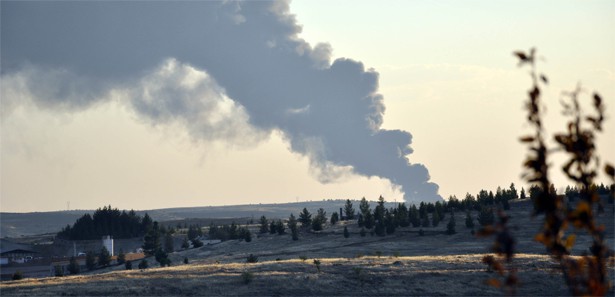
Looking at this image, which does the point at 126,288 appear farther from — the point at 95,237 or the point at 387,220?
the point at 95,237

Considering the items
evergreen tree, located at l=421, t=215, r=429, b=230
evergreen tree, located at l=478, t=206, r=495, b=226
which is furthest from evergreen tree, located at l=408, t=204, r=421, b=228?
evergreen tree, located at l=478, t=206, r=495, b=226

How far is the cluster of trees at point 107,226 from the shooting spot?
133625 millimetres

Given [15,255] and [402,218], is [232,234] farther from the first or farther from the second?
[15,255]

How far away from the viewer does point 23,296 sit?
5694 centimetres

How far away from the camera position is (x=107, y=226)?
13550cm

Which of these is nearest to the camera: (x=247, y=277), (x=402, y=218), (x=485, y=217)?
(x=247, y=277)

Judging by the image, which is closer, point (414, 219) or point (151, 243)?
point (151, 243)

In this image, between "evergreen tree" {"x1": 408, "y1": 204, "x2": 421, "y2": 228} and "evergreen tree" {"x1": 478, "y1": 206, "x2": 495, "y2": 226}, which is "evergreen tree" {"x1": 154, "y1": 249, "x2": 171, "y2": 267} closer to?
"evergreen tree" {"x1": 408, "y1": 204, "x2": 421, "y2": 228}

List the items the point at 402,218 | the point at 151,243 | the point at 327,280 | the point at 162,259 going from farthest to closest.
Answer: the point at 402,218 → the point at 151,243 → the point at 162,259 → the point at 327,280

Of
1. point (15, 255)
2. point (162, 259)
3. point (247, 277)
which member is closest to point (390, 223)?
point (162, 259)

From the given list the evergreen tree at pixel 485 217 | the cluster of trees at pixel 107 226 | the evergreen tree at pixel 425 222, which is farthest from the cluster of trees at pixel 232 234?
the evergreen tree at pixel 485 217

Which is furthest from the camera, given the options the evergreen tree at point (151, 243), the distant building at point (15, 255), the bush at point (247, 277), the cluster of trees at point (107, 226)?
the cluster of trees at point (107, 226)

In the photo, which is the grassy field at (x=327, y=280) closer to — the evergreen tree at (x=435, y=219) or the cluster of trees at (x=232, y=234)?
the evergreen tree at (x=435, y=219)

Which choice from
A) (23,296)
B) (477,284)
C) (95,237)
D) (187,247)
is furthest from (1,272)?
(477,284)
